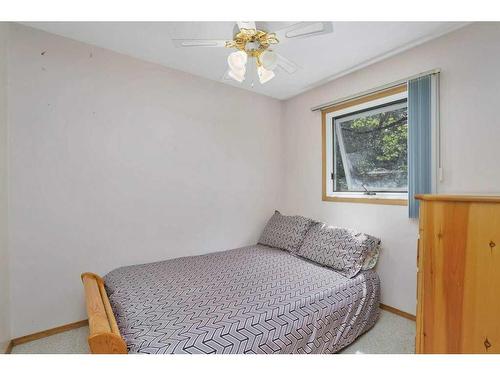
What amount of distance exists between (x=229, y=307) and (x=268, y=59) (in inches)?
63.2

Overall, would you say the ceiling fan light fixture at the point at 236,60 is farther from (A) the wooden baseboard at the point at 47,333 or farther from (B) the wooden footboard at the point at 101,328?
(A) the wooden baseboard at the point at 47,333

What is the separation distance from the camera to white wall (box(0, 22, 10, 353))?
1.70 m

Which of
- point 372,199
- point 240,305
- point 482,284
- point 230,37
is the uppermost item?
point 230,37

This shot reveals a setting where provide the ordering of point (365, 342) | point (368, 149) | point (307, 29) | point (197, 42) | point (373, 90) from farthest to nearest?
point (368, 149) → point (373, 90) → point (365, 342) → point (197, 42) → point (307, 29)

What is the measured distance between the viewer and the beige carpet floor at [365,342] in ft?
5.91

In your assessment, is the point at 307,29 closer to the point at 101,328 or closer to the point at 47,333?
the point at 101,328

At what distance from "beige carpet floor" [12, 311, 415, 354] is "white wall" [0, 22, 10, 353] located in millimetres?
215

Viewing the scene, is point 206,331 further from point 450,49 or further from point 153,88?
point 450,49

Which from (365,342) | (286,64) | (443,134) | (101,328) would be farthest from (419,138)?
(101,328)

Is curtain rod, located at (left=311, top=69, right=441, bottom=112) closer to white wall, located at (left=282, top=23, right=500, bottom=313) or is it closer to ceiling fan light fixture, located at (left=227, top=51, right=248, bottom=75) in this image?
white wall, located at (left=282, top=23, right=500, bottom=313)

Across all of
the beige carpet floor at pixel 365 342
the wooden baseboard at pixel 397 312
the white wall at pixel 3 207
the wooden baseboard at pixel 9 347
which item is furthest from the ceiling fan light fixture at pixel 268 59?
the wooden baseboard at pixel 9 347

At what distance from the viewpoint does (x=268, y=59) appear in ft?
5.38
